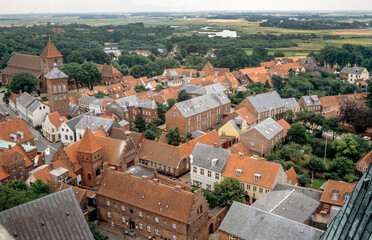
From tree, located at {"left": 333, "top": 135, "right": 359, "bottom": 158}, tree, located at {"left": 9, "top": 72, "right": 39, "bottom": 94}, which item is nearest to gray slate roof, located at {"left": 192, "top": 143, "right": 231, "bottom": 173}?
tree, located at {"left": 333, "top": 135, "right": 359, "bottom": 158}

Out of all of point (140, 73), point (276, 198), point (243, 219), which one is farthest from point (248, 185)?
point (140, 73)

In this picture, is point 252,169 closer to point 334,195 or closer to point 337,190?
point 334,195

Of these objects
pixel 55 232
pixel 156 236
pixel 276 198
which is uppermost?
pixel 55 232

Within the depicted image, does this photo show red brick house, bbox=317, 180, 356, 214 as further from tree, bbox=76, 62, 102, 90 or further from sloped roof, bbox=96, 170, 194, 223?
tree, bbox=76, 62, 102, 90

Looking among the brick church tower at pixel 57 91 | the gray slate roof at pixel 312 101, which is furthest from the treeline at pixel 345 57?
the brick church tower at pixel 57 91

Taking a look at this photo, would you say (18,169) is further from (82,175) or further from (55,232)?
(55,232)

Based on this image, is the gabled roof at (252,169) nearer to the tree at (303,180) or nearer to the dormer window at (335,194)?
the tree at (303,180)

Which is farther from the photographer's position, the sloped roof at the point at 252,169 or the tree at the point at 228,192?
the sloped roof at the point at 252,169
